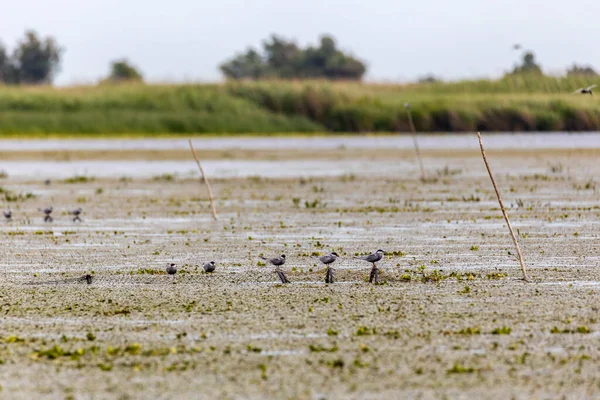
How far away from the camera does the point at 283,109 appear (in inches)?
2800

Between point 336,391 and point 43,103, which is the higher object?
point 43,103

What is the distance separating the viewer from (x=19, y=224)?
23.5 meters

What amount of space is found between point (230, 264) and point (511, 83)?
48.3m

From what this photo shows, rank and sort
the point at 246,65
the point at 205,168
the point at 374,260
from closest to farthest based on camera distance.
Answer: the point at 374,260 → the point at 205,168 → the point at 246,65

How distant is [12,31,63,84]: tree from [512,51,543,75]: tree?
250 feet

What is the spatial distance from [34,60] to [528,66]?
262 feet

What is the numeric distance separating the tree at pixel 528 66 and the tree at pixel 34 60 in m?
76.2

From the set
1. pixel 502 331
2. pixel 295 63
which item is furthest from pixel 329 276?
pixel 295 63

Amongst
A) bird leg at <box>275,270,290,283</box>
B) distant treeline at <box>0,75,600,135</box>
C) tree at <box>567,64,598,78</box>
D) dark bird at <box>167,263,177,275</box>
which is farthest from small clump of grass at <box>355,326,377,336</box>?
distant treeline at <box>0,75,600,135</box>

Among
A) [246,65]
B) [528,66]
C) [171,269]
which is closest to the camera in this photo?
[171,269]

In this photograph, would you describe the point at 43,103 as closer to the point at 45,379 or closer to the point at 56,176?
the point at 56,176

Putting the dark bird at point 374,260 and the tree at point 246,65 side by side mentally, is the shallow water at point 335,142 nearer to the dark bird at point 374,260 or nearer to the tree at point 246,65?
the dark bird at point 374,260

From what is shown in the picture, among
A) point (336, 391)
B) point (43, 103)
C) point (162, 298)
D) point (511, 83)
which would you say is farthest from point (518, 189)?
point (43, 103)

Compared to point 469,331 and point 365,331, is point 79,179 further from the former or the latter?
point 469,331
